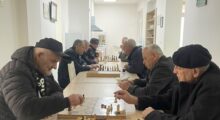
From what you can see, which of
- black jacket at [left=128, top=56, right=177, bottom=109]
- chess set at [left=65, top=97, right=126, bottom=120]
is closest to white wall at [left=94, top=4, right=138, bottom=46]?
black jacket at [left=128, top=56, right=177, bottom=109]

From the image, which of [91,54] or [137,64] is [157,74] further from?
[91,54]

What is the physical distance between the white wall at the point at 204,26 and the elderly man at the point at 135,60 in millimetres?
807

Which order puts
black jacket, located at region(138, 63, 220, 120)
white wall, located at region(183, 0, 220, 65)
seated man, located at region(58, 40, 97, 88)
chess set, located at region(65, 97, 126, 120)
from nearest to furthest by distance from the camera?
1. black jacket, located at region(138, 63, 220, 120)
2. chess set, located at region(65, 97, 126, 120)
3. white wall, located at region(183, 0, 220, 65)
4. seated man, located at region(58, 40, 97, 88)

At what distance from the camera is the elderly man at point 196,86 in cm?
116

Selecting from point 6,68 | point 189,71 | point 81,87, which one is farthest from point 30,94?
point 81,87

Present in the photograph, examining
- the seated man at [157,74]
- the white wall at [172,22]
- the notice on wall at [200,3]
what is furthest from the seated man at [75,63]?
the white wall at [172,22]

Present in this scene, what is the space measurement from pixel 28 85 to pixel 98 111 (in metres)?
0.62

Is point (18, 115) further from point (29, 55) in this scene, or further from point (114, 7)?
point (114, 7)

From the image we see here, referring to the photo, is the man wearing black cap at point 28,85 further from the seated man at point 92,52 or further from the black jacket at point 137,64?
the seated man at point 92,52

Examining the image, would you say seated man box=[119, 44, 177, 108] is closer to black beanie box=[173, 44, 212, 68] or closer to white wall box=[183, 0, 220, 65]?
black beanie box=[173, 44, 212, 68]

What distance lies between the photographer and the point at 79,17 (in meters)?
6.53

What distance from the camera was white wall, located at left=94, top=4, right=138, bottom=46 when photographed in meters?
10.4

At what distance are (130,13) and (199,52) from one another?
943 cm

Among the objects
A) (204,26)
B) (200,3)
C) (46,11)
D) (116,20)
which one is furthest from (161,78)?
(116,20)
